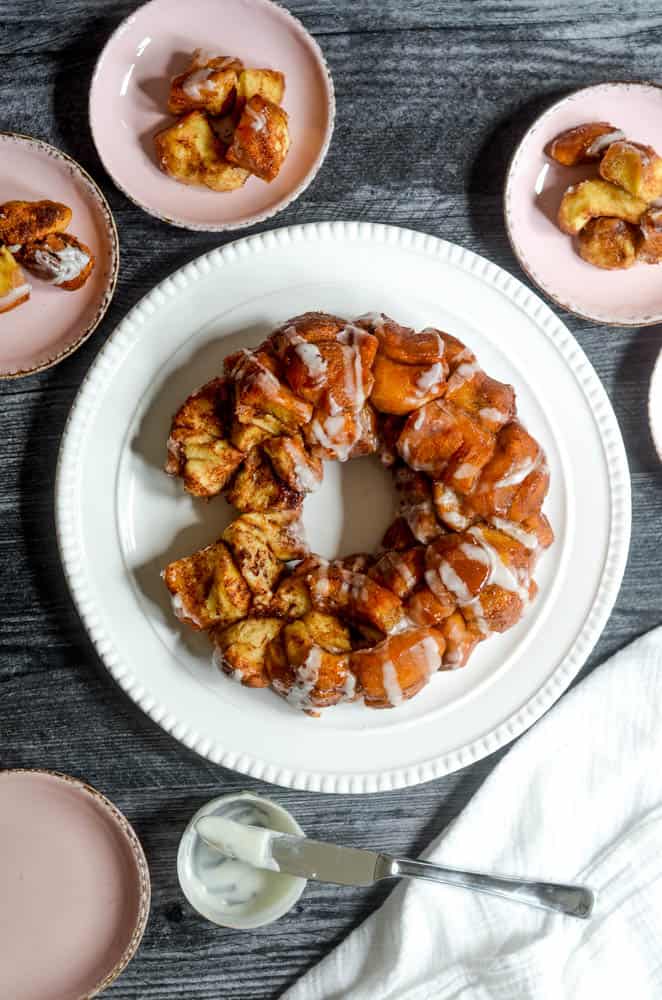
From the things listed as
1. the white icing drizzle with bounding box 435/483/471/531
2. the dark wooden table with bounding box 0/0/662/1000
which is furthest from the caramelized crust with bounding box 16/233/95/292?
the white icing drizzle with bounding box 435/483/471/531

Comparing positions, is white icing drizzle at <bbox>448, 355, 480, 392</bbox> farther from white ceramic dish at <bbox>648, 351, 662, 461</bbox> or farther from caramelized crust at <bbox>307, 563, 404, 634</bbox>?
white ceramic dish at <bbox>648, 351, 662, 461</bbox>

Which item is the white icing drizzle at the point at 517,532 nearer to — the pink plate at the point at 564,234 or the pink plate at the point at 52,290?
the pink plate at the point at 564,234

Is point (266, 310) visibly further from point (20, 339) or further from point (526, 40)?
point (526, 40)

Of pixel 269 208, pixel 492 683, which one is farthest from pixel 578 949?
pixel 269 208

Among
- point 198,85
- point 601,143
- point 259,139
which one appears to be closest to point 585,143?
point 601,143

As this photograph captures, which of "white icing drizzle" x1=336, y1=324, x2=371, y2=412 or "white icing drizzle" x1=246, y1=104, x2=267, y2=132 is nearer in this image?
"white icing drizzle" x1=336, y1=324, x2=371, y2=412

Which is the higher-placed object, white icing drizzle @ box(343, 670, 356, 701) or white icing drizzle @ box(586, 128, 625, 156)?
white icing drizzle @ box(586, 128, 625, 156)
